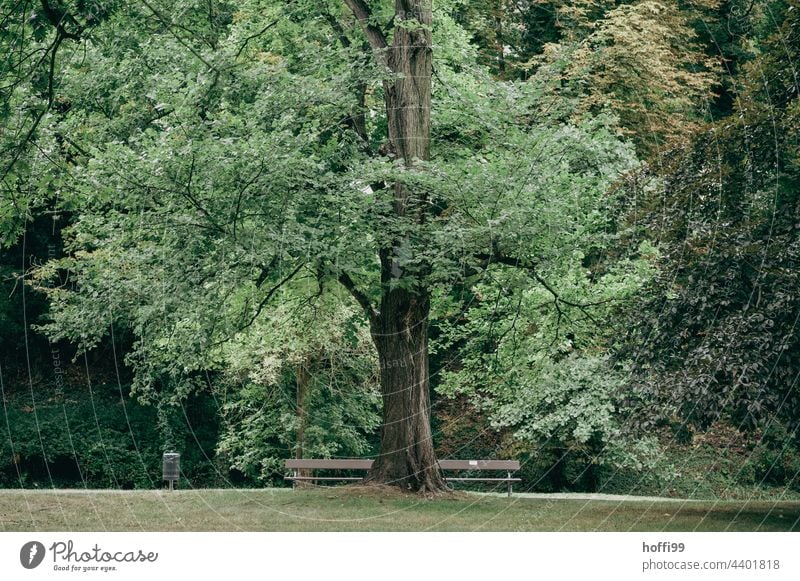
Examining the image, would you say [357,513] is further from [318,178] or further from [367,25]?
[367,25]

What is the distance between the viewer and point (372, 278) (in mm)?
13547

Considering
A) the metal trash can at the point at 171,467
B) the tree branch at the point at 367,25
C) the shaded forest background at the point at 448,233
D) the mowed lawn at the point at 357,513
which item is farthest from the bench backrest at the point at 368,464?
the tree branch at the point at 367,25

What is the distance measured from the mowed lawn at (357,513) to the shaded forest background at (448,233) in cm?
101

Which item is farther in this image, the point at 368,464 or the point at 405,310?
the point at 368,464

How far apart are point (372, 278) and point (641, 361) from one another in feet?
13.9

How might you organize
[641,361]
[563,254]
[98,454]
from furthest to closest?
[98,454], [563,254], [641,361]

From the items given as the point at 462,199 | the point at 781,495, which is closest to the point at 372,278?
the point at 462,199

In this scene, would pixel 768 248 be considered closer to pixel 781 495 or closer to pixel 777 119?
pixel 777 119

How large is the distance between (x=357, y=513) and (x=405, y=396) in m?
2.35

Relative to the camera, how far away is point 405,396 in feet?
42.6

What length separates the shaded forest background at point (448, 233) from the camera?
10.1 meters

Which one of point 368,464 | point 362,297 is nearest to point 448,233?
point 362,297

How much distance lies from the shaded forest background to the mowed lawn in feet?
3.31

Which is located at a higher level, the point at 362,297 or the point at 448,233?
the point at 448,233
